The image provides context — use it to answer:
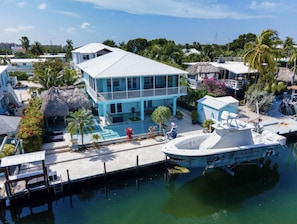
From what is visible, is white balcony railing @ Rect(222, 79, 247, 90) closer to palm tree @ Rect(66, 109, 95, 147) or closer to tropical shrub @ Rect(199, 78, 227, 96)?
tropical shrub @ Rect(199, 78, 227, 96)

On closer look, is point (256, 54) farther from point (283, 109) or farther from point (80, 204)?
point (80, 204)

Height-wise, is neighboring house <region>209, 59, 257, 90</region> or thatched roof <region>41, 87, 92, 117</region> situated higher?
neighboring house <region>209, 59, 257, 90</region>

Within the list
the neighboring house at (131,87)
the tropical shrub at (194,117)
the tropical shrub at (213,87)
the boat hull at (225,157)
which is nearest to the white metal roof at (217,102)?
the tropical shrub at (194,117)

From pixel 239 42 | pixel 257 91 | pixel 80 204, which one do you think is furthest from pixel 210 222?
pixel 239 42

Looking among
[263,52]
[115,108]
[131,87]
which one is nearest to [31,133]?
[115,108]

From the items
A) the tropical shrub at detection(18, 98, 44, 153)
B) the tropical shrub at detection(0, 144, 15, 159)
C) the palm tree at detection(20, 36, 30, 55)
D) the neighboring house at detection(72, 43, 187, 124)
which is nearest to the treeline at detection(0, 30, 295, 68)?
the palm tree at detection(20, 36, 30, 55)

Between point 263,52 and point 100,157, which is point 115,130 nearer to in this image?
point 100,157

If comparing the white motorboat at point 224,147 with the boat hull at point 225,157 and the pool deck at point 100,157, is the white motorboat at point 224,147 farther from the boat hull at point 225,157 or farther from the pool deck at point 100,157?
the pool deck at point 100,157
